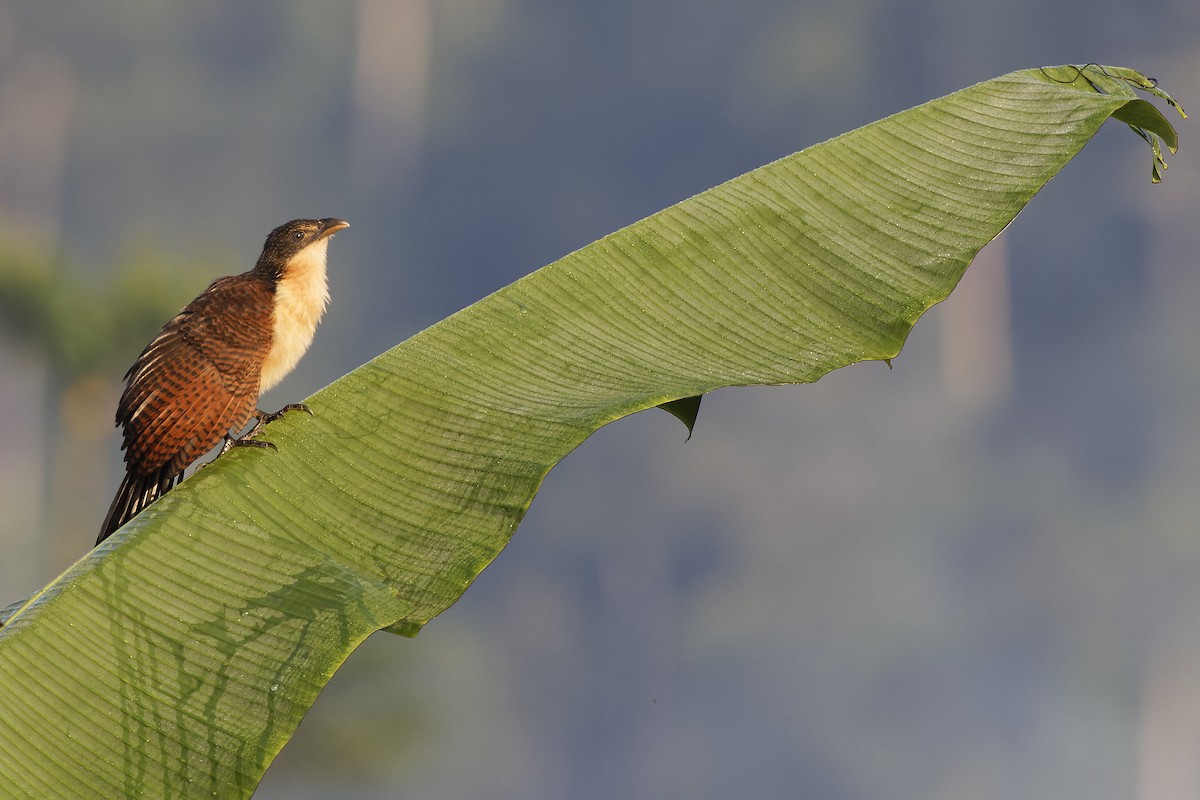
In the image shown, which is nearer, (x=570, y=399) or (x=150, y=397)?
(x=570, y=399)

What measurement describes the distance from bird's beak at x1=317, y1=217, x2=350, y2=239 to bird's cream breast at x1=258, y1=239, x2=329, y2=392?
0.10ft

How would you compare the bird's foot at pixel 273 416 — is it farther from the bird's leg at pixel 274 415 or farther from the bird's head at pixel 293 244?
the bird's head at pixel 293 244

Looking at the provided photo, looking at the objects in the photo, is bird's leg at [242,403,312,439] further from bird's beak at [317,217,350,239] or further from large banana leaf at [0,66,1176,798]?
bird's beak at [317,217,350,239]

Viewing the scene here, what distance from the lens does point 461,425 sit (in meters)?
1.31

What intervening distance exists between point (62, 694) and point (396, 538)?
0.34 metres

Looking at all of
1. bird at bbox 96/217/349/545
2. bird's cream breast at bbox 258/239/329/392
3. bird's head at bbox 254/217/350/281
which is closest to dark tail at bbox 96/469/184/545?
bird at bbox 96/217/349/545

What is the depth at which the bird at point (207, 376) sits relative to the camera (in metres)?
1.47

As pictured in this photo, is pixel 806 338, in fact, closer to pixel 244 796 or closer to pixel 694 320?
pixel 694 320

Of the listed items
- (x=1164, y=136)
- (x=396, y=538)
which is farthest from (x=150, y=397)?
(x=1164, y=136)

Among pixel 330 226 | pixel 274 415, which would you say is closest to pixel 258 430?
pixel 274 415

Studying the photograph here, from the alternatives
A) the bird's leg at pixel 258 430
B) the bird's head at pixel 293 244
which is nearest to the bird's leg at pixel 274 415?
the bird's leg at pixel 258 430

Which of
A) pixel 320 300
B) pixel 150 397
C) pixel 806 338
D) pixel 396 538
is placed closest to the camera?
pixel 396 538

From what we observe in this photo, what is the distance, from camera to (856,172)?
5.03ft

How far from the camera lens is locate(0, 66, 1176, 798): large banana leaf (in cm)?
107
